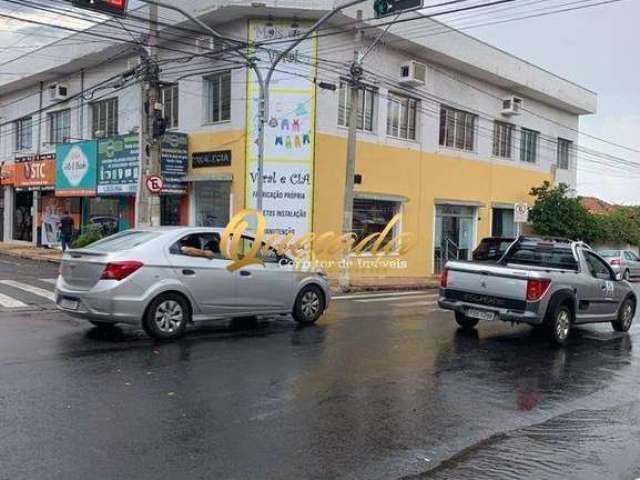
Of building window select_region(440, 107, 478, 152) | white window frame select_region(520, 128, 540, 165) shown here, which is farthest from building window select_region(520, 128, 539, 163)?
building window select_region(440, 107, 478, 152)

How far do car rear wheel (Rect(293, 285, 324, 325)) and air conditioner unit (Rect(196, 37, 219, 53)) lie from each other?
12.2 m

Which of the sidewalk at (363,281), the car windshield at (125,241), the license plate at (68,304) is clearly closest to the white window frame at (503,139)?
the sidewalk at (363,281)

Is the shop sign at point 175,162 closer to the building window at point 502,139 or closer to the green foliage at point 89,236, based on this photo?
the green foliage at point 89,236

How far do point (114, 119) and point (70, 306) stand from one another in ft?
60.3

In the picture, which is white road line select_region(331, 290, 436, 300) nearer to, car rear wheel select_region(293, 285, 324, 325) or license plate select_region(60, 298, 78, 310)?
car rear wheel select_region(293, 285, 324, 325)

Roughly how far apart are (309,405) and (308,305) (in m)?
5.30

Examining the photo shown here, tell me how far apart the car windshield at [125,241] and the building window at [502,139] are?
22.8 metres

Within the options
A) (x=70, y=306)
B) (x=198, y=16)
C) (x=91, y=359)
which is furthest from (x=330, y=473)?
(x=198, y=16)

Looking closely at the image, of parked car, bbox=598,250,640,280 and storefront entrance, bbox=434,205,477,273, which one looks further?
parked car, bbox=598,250,640,280

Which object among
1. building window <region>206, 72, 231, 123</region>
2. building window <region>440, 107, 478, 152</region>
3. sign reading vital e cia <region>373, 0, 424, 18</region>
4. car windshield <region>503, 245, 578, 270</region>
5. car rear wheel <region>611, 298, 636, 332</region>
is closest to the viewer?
car windshield <region>503, 245, 578, 270</region>

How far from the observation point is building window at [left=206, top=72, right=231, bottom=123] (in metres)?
21.8

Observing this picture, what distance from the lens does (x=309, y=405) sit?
6.42 m

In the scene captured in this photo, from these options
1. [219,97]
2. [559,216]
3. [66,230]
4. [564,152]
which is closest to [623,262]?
[559,216]

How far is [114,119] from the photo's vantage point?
26.5 meters
